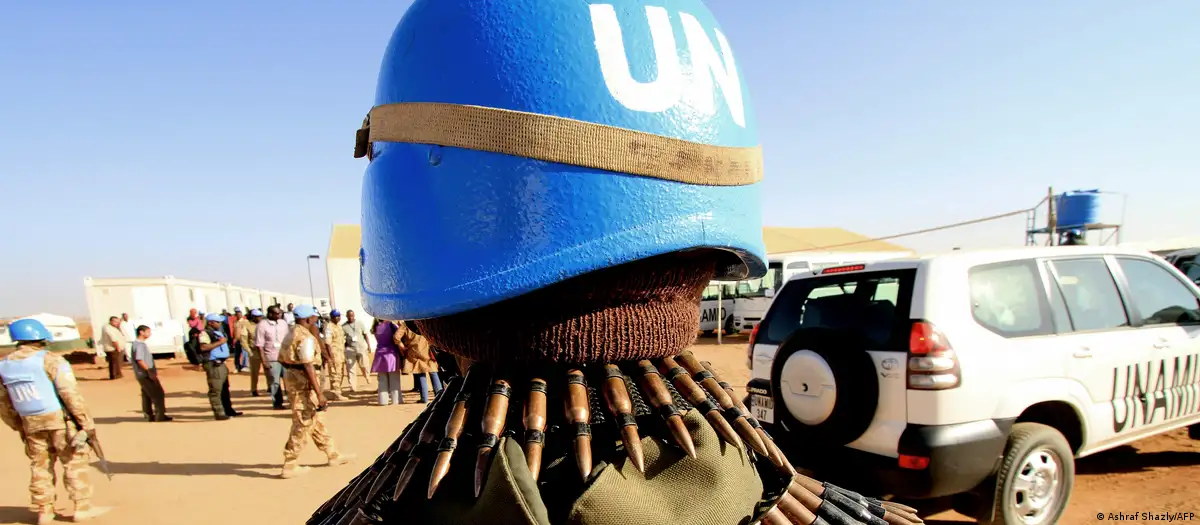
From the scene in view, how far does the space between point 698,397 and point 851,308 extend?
3203 mm

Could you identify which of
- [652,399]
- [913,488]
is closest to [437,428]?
[652,399]

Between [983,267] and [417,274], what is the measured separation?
145 inches

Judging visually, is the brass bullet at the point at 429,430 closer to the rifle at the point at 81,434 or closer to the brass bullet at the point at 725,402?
the brass bullet at the point at 725,402

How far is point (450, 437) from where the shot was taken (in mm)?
897

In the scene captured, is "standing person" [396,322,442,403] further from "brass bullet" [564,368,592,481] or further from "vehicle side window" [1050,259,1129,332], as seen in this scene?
"brass bullet" [564,368,592,481]

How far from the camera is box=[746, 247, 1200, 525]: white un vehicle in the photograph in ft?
10.3

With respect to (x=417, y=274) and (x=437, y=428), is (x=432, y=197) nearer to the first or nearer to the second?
(x=417, y=274)

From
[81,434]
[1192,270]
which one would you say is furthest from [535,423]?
[1192,270]

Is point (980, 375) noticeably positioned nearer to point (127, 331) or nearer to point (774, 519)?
point (774, 519)

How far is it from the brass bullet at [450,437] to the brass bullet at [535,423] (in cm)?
11

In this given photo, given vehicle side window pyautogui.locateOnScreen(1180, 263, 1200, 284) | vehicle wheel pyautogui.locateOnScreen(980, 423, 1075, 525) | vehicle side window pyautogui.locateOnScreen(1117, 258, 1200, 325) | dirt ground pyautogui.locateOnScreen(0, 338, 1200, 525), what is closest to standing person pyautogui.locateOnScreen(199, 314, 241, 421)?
dirt ground pyautogui.locateOnScreen(0, 338, 1200, 525)

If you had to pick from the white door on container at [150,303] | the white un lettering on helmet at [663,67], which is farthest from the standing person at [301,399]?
the white door on container at [150,303]

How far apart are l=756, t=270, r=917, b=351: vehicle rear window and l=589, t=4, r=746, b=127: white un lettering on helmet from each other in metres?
2.83

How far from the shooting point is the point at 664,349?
1039mm
